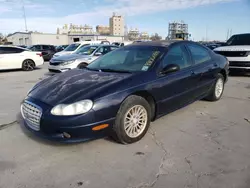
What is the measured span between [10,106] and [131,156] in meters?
3.70

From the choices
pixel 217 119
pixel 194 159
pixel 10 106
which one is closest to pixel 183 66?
pixel 217 119

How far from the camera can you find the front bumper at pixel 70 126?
2953mm

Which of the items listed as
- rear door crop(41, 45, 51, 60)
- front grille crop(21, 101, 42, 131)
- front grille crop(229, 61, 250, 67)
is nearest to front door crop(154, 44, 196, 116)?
front grille crop(21, 101, 42, 131)

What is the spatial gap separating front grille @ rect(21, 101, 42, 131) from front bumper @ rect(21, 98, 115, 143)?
0.08m

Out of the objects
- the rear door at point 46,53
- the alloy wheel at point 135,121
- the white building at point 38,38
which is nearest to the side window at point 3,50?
the rear door at point 46,53

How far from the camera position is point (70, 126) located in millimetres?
2959

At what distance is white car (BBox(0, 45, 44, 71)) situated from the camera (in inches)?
471

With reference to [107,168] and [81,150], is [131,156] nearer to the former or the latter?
[107,168]

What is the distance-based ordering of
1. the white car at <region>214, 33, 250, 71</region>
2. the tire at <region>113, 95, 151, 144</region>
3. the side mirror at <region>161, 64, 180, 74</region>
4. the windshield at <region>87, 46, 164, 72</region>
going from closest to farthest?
1. the tire at <region>113, 95, 151, 144</region>
2. the side mirror at <region>161, 64, 180, 74</region>
3. the windshield at <region>87, 46, 164, 72</region>
4. the white car at <region>214, 33, 250, 71</region>

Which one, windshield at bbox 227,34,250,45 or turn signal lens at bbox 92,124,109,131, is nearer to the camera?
turn signal lens at bbox 92,124,109,131

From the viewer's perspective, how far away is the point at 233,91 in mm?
6957

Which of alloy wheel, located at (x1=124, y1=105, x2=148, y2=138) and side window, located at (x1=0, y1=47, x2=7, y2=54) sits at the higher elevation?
side window, located at (x1=0, y1=47, x2=7, y2=54)

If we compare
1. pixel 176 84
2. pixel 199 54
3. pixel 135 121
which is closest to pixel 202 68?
pixel 199 54

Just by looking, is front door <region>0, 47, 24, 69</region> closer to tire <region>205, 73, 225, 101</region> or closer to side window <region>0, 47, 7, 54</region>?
side window <region>0, 47, 7, 54</region>
